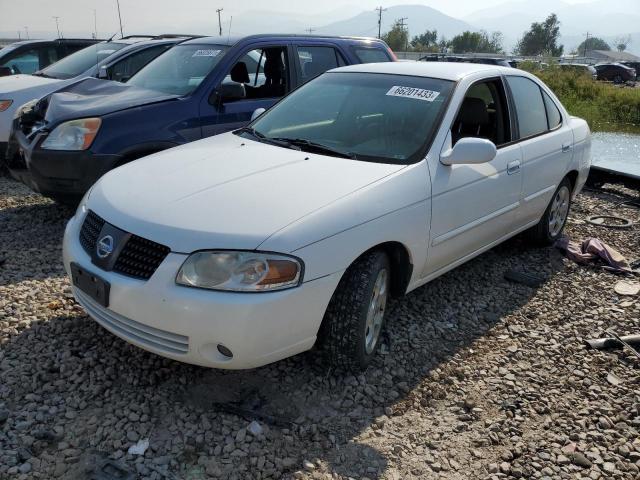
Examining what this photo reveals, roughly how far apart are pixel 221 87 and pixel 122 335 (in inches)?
120

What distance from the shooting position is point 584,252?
5.28 m

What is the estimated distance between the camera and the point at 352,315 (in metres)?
2.93

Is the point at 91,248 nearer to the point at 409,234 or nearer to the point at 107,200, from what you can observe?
the point at 107,200

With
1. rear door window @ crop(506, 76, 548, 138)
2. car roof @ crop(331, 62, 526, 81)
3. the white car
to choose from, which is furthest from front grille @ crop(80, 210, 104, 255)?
rear door window @ crop(506, 76, 548, 138)

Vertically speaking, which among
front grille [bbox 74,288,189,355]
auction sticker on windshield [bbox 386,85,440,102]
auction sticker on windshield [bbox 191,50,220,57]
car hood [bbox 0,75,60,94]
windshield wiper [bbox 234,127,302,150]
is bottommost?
front grille [bbox 74,288,189,355]

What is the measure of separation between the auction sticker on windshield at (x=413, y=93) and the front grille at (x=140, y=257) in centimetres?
203

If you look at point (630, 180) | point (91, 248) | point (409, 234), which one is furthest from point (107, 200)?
point (630, 180)

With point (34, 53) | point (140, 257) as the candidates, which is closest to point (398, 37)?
point (34, 53)

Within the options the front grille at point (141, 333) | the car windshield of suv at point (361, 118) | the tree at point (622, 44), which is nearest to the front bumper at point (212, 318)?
the front grille at point (141, 333)

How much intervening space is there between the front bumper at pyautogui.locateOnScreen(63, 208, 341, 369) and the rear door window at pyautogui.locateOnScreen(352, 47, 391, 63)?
4.37 metres

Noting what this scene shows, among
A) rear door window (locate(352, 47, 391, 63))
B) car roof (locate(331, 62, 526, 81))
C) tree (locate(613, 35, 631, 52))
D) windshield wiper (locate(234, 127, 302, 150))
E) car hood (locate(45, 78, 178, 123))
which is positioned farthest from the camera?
tree (locate(613, 35, 631, 52))

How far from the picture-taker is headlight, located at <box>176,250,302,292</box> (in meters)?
2.56

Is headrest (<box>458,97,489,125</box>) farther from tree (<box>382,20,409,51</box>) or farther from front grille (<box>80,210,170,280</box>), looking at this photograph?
tree (<box>382,20,409,51</box>)

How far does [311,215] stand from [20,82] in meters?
6.45
